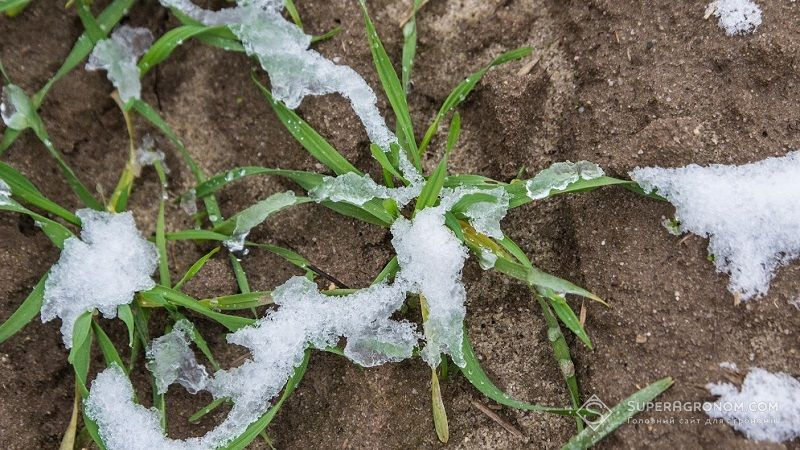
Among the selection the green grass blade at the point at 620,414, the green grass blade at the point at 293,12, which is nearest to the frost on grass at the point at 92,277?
the green grass blade at the point at 293,12

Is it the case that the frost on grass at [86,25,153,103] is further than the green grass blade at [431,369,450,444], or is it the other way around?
the frost on grass at [86,25,153,103]

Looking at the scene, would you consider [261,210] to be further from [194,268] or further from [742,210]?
[742,210]

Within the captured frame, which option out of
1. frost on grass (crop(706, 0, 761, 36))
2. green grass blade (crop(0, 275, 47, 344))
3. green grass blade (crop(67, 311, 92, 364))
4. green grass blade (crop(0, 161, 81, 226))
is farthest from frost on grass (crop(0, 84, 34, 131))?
frost on grass (crop(706, 0, 761, 36))

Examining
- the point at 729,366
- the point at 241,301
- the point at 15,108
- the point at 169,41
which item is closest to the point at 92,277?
the point at 241,301

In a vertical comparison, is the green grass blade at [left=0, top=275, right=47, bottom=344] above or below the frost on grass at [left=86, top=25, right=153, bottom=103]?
below

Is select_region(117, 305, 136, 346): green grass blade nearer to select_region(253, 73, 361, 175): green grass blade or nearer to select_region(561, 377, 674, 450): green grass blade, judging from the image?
select_region(253, 73, 361, 175): green grass blade

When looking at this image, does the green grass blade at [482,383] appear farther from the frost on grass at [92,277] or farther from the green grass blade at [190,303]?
the frost on grass at [92,277]
